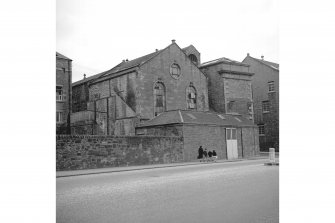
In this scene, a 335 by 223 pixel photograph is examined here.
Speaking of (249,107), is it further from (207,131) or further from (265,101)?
(207,131)

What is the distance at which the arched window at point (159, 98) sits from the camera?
28.5 metres

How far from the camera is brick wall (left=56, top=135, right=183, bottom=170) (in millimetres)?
16109

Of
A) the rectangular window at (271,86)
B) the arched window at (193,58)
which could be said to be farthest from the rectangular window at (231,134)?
the arched window at (193,58)

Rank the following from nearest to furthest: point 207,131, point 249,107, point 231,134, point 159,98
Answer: point 207,131 → point 231,134 → point 159,98 → point 249,107

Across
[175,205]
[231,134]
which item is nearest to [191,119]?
[231,134]

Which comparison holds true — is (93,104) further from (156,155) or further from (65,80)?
(156,155)

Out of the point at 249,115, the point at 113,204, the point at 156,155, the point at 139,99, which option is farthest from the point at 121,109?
the point at 113,204

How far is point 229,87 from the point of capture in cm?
3391

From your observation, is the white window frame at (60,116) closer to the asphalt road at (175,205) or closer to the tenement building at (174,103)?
the tenement building at (174,103)

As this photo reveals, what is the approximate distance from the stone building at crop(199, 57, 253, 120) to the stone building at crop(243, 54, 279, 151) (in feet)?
4.25

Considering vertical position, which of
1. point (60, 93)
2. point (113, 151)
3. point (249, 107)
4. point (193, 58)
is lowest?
point (113, 151)

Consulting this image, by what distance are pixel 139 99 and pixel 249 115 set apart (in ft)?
39.9

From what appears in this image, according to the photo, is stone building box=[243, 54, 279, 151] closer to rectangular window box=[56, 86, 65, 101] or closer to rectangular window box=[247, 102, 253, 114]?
rectangular window box=[247, 102, 253, 114]

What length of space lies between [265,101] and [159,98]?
12495 mm
